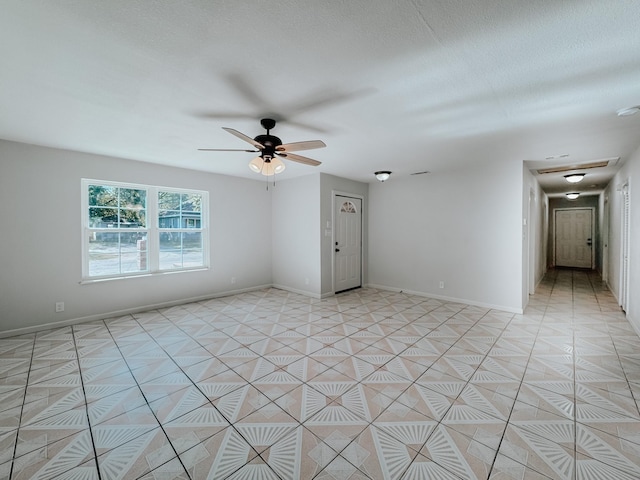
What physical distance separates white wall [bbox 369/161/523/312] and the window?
3.69m

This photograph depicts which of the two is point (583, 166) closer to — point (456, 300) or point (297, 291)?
point (456, 300)

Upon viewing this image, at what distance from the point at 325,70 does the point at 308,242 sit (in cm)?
385

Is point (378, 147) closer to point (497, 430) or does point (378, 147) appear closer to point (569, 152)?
point (569, 152)

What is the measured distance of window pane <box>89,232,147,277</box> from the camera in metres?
4.27

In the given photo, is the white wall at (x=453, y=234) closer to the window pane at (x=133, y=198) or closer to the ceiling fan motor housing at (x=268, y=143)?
the ceiling fan motor housing at (x=268, y=143)

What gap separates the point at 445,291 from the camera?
5387 millimetres

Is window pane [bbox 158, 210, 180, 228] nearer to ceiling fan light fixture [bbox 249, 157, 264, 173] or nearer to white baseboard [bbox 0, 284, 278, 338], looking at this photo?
white baseboard [bbox 0, 284, 278, 338]

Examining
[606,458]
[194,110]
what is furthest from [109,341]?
[606,458]

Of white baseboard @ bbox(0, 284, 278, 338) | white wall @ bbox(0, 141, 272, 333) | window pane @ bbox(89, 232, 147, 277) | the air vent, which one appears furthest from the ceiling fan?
the air vent

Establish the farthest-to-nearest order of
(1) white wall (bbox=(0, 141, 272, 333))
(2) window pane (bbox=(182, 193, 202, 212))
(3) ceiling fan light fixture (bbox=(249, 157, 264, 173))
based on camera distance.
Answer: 1. (2) window pane (bbox=(182, 193, 202, 212))
2. (1) white wall (bbox=(0, 141, 272, 333))
3. (3) ceiling fan light fixture (bbox=(249, 157, 264, 173))

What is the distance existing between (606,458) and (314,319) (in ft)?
10.2

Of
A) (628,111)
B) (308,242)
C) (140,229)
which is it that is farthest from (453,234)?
(140,229)

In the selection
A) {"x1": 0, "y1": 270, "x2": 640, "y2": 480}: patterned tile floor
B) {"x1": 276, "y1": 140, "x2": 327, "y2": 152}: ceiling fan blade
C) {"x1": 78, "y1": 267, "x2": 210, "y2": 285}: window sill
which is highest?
{"x1": 276, "y1": 140, "x2": 327, "y2": 152}: ceiling fan blade

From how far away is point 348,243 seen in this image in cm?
609
